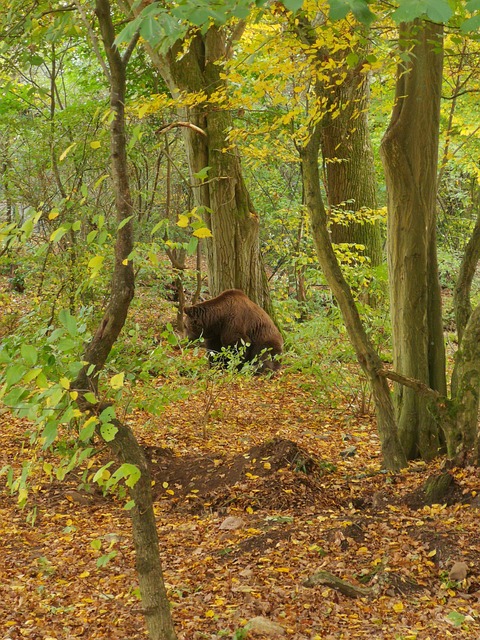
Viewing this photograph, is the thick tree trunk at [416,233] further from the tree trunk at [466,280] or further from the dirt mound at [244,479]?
the dirt mound at [244,479]

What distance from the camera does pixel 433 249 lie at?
21.8ft

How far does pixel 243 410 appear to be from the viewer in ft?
29.8

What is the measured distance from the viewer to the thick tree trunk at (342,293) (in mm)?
6105

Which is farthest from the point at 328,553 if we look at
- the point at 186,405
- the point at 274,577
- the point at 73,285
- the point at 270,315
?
the point at 270,315

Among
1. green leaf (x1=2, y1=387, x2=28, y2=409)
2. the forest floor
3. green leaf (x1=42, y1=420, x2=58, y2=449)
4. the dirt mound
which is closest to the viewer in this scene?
green leaf (x1=42, y1=420, x2=58, y2=449)

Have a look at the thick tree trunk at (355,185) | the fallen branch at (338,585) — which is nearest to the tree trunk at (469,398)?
the fallen branch at (338,585)

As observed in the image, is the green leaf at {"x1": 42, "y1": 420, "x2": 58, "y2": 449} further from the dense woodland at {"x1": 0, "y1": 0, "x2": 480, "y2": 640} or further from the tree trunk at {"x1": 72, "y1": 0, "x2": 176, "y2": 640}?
the tree trunk at {"x1": 72, "y1": 0, "x2": 176, "y2": 640}

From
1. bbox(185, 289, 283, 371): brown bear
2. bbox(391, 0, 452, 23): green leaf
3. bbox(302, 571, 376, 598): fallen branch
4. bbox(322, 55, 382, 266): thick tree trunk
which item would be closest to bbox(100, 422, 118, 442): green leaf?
bbox(391, 0, 452, 23): green leaf

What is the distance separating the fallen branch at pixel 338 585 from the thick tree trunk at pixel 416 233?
246cm

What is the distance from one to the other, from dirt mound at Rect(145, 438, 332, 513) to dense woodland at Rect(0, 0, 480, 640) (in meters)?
0.02

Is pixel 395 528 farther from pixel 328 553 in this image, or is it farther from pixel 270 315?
pixel 270 315

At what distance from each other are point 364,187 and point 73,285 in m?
6.49

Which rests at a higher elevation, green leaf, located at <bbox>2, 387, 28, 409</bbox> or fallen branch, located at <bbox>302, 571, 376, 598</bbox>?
green leaf, located at <bbox>2, 387, 28, 409</bbox>

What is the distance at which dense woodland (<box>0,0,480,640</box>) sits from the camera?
10.8 ft
